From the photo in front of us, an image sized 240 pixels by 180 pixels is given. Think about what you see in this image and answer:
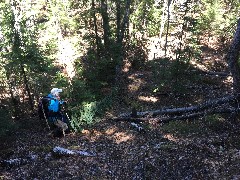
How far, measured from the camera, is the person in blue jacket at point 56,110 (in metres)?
12.1

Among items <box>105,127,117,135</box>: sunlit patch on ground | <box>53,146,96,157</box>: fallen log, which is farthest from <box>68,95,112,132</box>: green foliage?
<box>53,146,96,157</box>: fallen log

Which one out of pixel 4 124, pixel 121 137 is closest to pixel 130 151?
pixel 121 137

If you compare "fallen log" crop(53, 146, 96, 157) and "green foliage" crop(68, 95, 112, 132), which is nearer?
"fallen log" crop(53, 146, 96, 157)

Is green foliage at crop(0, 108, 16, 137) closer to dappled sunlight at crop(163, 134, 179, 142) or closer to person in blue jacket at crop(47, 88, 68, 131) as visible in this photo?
person in blue jacket at crop(47, 88, 68, 131)

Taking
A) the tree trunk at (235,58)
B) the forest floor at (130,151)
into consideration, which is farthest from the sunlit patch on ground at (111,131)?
the tree trunk at (235,58)

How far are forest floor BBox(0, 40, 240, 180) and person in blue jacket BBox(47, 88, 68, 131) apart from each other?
61 centimetres

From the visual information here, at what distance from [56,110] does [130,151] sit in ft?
13.1

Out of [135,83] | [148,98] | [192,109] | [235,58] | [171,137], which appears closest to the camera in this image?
[235,58]

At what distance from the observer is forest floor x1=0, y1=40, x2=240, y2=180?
8.46 m

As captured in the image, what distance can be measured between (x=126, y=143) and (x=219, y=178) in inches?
156

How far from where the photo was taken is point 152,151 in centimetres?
959

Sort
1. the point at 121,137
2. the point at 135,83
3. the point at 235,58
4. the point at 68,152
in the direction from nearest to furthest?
1. the point at 68,152
2. the point at 235,58
3. the point at 121,137
4. the point at 135,83

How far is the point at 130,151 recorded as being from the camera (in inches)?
394

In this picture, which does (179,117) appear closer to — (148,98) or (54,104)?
(148,98)
